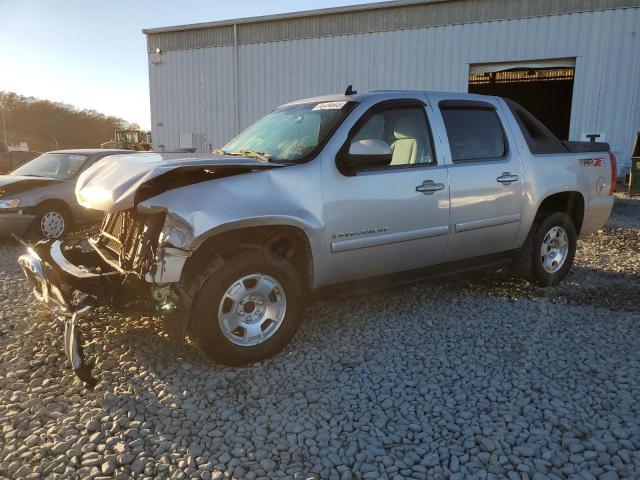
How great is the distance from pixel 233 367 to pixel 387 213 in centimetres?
156

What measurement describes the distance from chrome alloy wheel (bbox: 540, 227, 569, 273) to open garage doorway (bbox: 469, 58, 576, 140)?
16845 millimetres

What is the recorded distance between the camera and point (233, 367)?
10.6ft

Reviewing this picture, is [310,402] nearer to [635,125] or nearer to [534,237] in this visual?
[534,237]

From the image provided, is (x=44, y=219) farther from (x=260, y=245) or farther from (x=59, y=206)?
(x=260, y=245)

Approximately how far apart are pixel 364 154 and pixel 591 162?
2987 mm

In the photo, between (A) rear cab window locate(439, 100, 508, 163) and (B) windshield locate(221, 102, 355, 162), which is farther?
(A) rear cab window locate(439, 100, 508, 163)

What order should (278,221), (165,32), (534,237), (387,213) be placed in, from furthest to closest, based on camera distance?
(165,32) < (534,237) < (387,213) < (278,221)

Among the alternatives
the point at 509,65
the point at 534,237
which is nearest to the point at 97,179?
the point at 534,237

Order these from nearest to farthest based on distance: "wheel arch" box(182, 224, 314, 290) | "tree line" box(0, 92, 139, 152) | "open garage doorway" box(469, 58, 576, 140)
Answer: "wheel arch" box(182, 224, 314, 290)
"open garage doorway" box(469, 58, 576, 140)
"tree line" box(0, 92, 139, 152)

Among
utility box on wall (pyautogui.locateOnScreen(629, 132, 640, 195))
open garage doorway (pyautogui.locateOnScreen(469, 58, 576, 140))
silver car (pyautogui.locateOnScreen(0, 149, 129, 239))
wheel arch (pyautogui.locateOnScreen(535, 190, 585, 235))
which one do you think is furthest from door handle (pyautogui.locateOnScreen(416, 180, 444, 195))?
open garage doorway (pyautogui.locateOnScreen(469, 58, 576, 140))

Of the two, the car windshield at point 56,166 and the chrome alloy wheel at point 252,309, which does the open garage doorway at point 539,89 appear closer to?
the car windshield at point 56,166

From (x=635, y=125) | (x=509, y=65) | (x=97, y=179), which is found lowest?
(x=97, y=179)

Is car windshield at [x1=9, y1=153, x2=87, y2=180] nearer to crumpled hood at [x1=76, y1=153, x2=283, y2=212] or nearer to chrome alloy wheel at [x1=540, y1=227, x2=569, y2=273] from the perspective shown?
crumpled hood at [x1=76, y1=153, x2=283, y2=212]

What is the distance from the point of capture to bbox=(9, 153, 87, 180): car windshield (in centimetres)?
764
